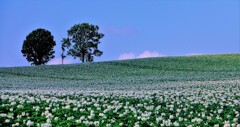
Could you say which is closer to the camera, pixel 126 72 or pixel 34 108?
pixel 34 108

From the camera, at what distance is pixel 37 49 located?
93.3 metres

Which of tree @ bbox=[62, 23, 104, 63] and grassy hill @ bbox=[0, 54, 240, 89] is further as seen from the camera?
tree @ bbox=[62, 23, 104, 63]

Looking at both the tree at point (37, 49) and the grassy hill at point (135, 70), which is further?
the tree at point (37, 49)

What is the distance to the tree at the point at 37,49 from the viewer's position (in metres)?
93.4

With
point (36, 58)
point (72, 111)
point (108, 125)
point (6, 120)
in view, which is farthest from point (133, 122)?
point (36, 58)

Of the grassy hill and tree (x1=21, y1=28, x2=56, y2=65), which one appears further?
tree (x1=21, y1=28, x2=56, y2=65)

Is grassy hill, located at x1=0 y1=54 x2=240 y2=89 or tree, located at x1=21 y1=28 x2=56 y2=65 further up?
tree, located at x1=21 y1=28 x2=56 y2=65

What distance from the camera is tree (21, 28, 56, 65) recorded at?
93387 mm

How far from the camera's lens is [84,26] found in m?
97.1

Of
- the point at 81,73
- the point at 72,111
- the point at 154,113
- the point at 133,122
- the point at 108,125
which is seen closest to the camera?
the point at 108,125

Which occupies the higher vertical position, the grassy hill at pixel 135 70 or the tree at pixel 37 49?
the tree at pixel 37 49

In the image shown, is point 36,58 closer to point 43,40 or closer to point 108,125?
point 43,40

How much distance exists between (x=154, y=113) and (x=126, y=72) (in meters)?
40.8

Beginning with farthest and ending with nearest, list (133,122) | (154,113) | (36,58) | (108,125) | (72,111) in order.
→ 1. (36,58)
2. (154,113)
3. (72,111)
4. (133,122)
5. (108,125)
